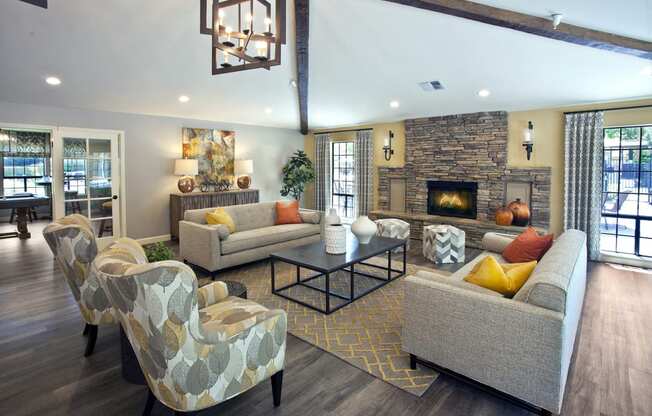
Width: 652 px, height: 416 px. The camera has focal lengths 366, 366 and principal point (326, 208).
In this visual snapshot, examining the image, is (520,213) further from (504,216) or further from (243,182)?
(243,182)

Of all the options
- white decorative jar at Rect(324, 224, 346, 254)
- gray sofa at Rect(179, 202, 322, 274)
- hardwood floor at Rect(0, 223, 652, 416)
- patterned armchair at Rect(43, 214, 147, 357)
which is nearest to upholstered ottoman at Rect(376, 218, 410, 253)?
gray sofa at Rect(179, 202, 322, 274)

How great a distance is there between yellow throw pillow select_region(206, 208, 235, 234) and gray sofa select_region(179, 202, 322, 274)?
0.36 ft

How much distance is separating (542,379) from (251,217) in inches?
172

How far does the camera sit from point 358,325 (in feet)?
10.8

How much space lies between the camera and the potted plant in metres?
8.84

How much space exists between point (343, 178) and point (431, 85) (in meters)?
3.61

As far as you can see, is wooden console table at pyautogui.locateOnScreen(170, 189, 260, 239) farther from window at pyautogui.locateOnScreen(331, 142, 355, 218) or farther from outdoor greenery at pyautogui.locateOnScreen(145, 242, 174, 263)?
outdoor greenery at pyautogui.locateOnScreen(145, 242, 174, 263)

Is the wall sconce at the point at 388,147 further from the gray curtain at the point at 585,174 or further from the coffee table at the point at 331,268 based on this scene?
the coffee table at the point at 331,268

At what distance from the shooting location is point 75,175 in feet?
20.1

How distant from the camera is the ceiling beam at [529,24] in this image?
3639 mm

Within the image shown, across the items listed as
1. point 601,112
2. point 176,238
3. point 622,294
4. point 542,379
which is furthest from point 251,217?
point 601,112

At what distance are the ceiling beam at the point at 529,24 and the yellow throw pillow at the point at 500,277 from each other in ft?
8.54

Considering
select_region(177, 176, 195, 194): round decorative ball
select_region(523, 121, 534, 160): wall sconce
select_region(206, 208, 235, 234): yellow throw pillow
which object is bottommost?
select_region(206, 208, 235, 234): yellow throw pillow

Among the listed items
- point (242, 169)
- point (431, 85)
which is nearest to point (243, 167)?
point (242, 169)
